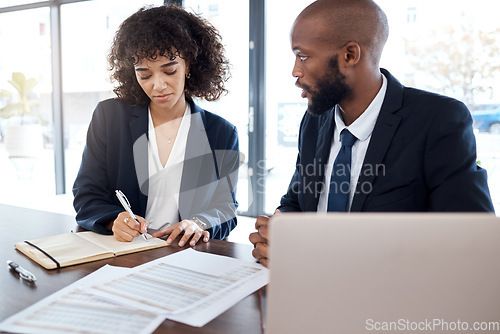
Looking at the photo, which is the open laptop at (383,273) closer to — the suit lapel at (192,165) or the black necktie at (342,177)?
the black necktie at (342,177)

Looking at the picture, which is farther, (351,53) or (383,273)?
(351,53)

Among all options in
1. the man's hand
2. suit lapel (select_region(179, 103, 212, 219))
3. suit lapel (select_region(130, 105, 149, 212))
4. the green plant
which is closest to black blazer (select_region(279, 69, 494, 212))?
the man's hand

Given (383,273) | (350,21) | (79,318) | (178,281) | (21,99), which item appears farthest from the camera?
(21,99)

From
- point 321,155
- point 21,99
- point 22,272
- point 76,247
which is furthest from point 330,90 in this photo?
point 21,99

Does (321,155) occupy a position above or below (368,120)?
below

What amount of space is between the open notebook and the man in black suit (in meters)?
0.38

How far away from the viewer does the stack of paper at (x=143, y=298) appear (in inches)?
31.5

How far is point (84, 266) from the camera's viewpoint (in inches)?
45.2

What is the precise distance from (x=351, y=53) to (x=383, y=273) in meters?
1.02

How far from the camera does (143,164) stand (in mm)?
1876

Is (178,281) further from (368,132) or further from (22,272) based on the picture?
(368,132)

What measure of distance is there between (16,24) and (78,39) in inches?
45.3

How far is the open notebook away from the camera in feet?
3.84

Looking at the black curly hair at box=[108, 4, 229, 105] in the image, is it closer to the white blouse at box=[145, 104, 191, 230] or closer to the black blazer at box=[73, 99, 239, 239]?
the black blazer at box=[73, 99, 239, 239]
